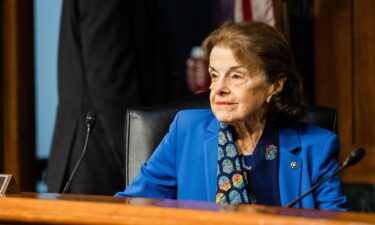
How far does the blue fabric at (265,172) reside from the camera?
7.13 feet

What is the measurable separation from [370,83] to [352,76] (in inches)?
3.5

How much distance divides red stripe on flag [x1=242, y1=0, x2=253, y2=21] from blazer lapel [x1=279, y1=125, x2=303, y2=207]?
48.2 inches

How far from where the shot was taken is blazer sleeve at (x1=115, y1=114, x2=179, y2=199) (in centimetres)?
223

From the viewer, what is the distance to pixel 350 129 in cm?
344

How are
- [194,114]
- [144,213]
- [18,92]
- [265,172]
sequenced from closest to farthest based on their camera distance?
[144,213] → [265,172] → [194,114] → [18,92]

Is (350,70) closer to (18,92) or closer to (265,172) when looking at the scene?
(265,172)

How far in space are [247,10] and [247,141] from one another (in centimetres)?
124

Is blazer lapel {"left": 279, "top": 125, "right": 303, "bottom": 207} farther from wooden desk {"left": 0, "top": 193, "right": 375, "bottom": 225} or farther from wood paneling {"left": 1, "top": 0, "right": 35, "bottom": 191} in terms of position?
wood paneling {"left": 1, "top": 0, "right": 35, "bottom": 191}

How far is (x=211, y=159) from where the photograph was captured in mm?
2256

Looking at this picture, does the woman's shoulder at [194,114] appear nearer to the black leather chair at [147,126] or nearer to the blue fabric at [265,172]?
the black leather chair at [147,126]

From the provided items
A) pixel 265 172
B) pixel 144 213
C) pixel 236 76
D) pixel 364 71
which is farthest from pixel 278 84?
pixel 364 71

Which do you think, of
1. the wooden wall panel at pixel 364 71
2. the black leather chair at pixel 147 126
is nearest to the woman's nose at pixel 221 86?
the black leather chair at pixel 147 126

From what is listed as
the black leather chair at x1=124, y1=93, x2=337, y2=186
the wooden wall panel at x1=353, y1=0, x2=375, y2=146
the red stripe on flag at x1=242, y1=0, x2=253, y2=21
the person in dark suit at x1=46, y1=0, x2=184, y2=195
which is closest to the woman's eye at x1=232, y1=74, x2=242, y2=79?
the black leather chair at x1=124, y1=93, x2=337, y2=186

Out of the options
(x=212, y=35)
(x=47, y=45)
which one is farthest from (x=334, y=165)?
(x=47, y=45)
